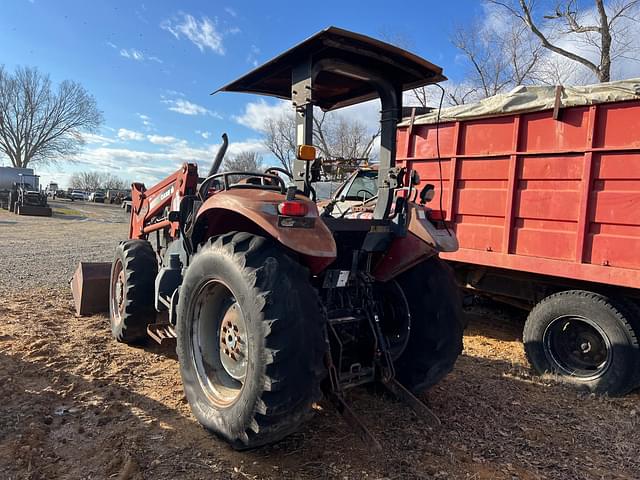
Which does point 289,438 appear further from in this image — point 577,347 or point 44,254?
point 44,254

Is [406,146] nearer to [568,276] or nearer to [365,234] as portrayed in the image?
[568,276]

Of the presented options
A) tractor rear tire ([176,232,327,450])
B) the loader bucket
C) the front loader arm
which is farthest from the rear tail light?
the loader bucket

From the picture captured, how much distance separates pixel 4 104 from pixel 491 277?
56.1 m

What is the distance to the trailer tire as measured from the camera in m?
4.16

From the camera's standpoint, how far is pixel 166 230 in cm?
488

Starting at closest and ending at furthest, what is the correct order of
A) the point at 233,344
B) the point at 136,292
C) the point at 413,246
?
the point at 233,344 < the point at 413,246 < the point at 136,292

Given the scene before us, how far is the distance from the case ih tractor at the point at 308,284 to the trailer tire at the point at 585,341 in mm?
1748

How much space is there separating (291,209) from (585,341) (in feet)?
11.8

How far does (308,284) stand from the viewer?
2.59 m

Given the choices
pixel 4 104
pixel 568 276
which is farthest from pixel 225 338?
pixel 4 104

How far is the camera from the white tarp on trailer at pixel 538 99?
428cm

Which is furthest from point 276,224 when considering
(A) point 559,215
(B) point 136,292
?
(A) point 559,215

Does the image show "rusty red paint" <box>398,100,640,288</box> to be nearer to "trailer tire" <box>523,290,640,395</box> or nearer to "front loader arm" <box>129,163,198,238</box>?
"trailer tire" <box>523,290,640,395</box>

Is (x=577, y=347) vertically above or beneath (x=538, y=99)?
beneath
